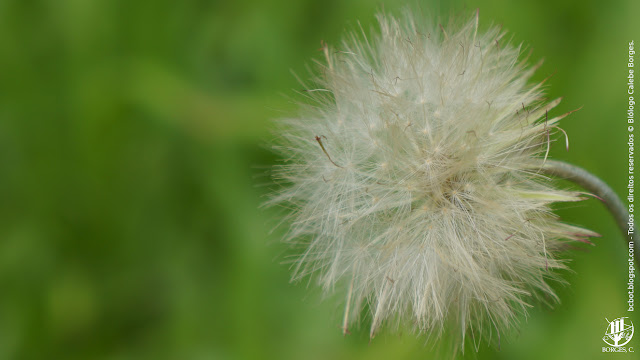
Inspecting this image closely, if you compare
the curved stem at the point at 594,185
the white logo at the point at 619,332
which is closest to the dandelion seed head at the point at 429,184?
the curved stem at the point at 594,185

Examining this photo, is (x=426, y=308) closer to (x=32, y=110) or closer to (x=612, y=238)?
(x=612, y=238)

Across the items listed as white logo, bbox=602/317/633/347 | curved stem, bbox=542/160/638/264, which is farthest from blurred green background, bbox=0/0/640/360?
curved stem, bbox=542/160/638/264

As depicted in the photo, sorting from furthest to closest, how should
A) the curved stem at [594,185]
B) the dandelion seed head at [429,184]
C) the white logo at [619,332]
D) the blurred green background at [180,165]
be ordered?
the blurred green background at [180,165] < the white logo at [619,332] < the dandelion seed head at [429,184] < the curved stem at [594,185]

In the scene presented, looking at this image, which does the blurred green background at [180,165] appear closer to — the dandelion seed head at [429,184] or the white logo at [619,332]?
the white logo at [619,332]

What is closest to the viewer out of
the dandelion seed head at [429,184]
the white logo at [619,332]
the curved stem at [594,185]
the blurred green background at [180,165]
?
the curved stem at [594,185]

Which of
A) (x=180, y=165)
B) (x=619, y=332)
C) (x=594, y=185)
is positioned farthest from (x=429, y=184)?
(x=180, y=165)

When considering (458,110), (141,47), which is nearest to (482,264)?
(458,110)

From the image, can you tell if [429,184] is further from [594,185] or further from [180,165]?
[180,165]

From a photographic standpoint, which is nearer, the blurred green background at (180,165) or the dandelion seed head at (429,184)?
the dandelion seed head at (429,184)
